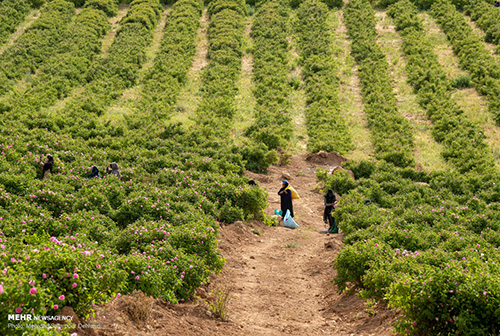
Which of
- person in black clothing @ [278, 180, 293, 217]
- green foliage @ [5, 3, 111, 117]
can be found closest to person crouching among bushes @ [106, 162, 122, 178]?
person in black clothing @ [278, 180, 293, 217]

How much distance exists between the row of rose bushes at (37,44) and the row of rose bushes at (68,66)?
62cm

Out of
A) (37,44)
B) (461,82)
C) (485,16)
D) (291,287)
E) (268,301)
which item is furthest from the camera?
(485,16)

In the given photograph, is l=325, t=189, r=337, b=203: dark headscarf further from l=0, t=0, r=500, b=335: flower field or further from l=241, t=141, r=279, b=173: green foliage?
l=241, t=141, r=279, b=173: green foliage

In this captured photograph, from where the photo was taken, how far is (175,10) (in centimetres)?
4219

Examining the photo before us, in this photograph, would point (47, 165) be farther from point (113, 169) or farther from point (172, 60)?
point (172, 60)

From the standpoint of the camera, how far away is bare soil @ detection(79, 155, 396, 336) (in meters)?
6.29

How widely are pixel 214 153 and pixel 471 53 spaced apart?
20.6m

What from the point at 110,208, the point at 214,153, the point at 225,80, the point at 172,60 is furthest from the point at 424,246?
the point at 172,60

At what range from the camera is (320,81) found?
28.8 m

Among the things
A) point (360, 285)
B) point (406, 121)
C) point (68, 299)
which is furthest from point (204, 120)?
point (68, 299)

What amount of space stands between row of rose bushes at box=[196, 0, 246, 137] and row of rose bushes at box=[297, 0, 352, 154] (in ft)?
14.1

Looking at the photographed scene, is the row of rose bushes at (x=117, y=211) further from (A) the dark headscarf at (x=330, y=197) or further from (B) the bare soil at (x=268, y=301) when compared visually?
(A) the dark headscarf at (x=330, y=197)

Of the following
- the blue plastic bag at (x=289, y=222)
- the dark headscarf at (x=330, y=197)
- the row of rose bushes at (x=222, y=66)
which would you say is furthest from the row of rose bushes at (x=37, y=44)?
the dark headscarf at (x=330, y=197)

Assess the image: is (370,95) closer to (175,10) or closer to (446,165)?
(446,165)
